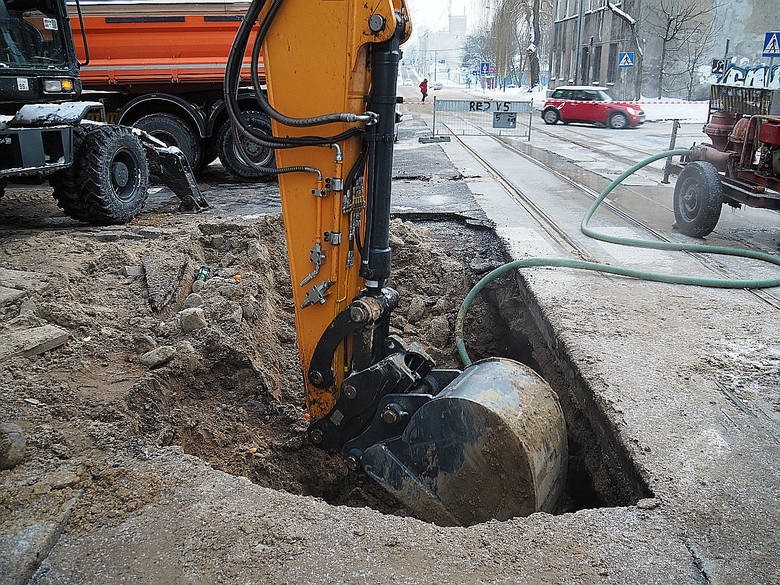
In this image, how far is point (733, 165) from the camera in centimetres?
735

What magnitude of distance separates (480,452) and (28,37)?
6.75m

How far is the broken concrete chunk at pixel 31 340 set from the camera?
3.82 m

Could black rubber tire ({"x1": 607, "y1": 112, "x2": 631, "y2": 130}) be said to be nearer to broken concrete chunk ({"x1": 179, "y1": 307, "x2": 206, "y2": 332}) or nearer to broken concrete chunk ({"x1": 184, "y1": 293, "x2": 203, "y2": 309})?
broken concrete chunk ({"x1": 184, "y1": 293, "x2": 203, "y2": 309})

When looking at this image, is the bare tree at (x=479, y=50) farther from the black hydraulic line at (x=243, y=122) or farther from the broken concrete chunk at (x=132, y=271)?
the black hydraulic line at (x=243, y=122)

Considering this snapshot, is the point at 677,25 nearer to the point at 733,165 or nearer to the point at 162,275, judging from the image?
the point at 733,165

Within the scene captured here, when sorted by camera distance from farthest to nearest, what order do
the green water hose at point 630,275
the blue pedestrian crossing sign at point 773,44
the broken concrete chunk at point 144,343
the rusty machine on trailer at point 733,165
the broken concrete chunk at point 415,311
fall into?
the blue pedestrian crossing sign at point 773,44
the rusty machine on trailer at point 733,165
the broken concrete chunk at point 415,311
the green water hose at point 630,275
the broken concrete chunk at point 144,343

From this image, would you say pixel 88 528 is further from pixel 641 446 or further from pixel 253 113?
pixel 253 113

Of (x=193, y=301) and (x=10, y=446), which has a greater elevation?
(x=10, y=446)

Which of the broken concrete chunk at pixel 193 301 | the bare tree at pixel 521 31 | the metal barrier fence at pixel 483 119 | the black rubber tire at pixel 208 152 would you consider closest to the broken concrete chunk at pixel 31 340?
the broken concrete chunk at pixel 193 301

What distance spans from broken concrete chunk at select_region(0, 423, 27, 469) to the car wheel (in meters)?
23.1

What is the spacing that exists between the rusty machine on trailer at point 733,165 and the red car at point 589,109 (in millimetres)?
15484

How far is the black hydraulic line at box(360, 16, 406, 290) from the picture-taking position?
310 centimetres

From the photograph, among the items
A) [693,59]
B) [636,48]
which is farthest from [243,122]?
[693,59]

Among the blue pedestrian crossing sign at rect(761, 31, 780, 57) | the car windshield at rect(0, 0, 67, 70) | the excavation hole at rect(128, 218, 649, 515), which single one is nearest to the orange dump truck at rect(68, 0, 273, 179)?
the car windshield at rect(0, 0, 67, 70)
